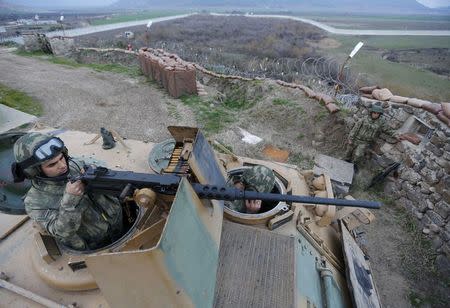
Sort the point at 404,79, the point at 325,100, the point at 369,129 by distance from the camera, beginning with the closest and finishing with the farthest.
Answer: the point at 369,129
the point at 325,100
the point at 404,79

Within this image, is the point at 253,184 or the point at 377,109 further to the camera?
the point at 377,109

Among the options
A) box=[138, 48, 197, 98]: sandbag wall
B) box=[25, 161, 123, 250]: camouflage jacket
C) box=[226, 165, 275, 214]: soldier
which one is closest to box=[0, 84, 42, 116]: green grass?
box=[138, 48, 197, 98]: sandbag wall

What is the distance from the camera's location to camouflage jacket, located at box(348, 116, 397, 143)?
739 cm

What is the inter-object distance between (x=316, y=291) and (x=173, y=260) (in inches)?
65.3

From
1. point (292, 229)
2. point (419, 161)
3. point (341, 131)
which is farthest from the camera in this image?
point (341, 131)

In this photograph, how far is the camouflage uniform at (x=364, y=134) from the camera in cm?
742

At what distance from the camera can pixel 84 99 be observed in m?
12.1

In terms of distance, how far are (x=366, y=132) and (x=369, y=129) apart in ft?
0.37

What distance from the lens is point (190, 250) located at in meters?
2.20

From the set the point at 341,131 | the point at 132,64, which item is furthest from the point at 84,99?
the point at 341,131

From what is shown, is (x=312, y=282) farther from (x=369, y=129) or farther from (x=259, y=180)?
(x=369, y=129)

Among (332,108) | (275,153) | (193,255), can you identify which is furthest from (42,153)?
(332,108)

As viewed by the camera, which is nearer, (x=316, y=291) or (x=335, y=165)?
(x=316, y=291)

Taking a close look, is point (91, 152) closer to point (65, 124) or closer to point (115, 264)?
point (115, 264)
